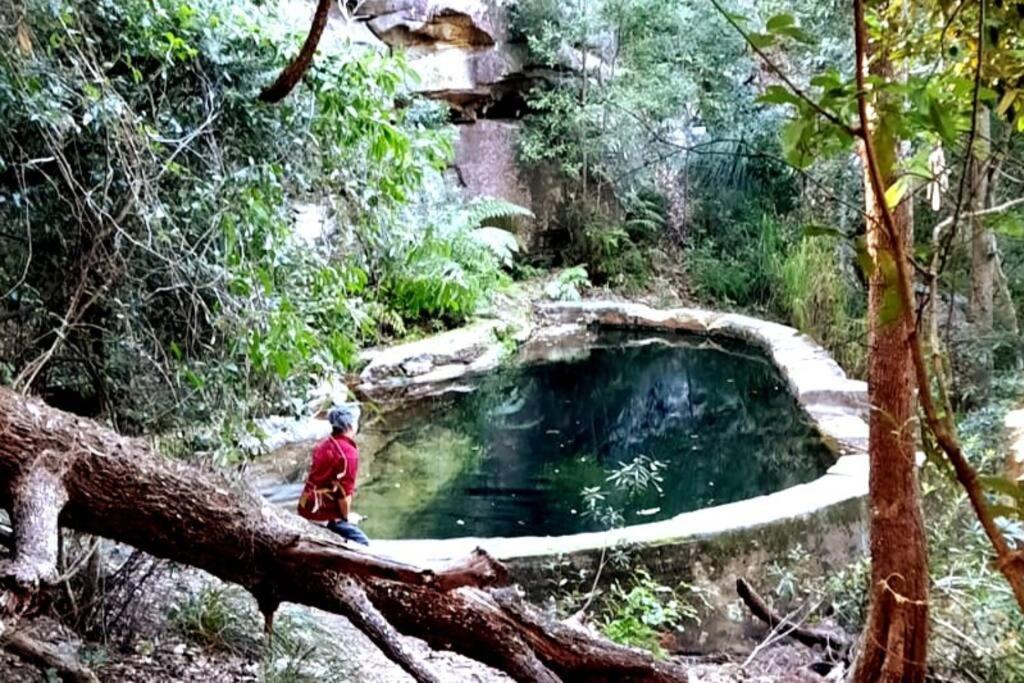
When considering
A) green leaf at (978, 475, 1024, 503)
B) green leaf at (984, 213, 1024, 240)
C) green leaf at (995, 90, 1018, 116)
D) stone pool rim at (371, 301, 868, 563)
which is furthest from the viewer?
stone pool rim at (371, 301, 868, 563)

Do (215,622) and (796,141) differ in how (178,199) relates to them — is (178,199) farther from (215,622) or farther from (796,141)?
(796,141)

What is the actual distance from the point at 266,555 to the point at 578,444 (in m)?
5.12

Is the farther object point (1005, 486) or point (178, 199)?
point (178, 199)

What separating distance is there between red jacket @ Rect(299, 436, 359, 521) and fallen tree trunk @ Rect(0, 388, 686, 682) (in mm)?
1563

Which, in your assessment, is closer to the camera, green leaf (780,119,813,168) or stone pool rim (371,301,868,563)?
green leaf (780,119,813,168)

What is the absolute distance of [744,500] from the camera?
18.5 ft

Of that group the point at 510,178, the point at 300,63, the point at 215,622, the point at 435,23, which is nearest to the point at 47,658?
the point at 215,622

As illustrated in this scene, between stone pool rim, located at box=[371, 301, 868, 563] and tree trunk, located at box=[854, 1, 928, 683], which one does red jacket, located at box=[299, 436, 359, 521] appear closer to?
stone pool rim, located at box=[371, 301, 868, 563]

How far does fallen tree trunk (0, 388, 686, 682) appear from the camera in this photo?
2.06 metres

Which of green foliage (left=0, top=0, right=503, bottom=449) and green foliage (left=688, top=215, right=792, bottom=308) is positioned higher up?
green foliage (left=688, top=215, right=792, bottom=308)

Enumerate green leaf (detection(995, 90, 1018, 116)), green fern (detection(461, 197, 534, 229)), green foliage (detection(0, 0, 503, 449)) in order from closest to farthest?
1. green leaf (detection(995, 90, 1018, 116))
2. green foliage (detection(0, 0, 503, 449))
3. green fern (detection(461, 197, 534, 229))

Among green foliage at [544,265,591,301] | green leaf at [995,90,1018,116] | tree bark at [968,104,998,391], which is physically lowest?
green leaf at [995,90,1018,116]

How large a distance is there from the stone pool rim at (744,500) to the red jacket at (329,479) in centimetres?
29

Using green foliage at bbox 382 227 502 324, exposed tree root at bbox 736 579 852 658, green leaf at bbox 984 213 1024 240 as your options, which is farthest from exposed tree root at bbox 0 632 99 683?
green foliage at bbox 382 227 502 324
